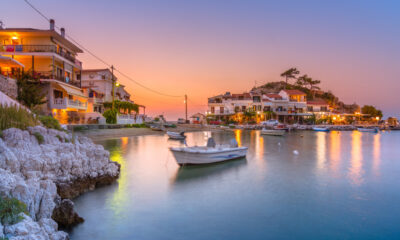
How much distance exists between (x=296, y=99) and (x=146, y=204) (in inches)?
2814

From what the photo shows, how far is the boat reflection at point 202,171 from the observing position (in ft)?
42.1

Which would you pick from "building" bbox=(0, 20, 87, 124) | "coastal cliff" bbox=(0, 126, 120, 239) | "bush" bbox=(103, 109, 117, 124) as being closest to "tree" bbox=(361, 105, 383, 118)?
"bush" bbox=(103, 109, 117, 124)

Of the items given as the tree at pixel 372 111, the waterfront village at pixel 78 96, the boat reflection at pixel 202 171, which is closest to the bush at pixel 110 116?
the waterfront village at pixel 78 96

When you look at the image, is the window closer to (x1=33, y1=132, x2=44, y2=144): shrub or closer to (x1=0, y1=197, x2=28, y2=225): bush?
(x1=33, y1=132, x2=44, y2=144): shrub

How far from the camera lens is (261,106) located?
69062mm

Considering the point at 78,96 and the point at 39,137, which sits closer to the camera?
the point at 39,137

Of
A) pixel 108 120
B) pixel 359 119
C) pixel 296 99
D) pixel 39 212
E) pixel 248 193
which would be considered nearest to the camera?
pixel 39 212

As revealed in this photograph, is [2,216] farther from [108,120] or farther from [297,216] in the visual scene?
[108,120]

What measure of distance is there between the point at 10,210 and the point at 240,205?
291 inches

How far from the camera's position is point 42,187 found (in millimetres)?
6375

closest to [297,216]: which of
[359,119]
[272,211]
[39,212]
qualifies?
[272,211]

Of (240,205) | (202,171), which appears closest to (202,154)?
(202,171)

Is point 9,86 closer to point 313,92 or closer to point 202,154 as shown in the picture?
point 202,154

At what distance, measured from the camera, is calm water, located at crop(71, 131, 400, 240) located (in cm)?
732
